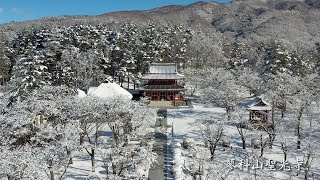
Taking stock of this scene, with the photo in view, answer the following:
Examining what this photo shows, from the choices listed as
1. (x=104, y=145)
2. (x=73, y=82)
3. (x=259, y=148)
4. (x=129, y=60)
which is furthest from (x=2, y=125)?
(x=129, y=60)

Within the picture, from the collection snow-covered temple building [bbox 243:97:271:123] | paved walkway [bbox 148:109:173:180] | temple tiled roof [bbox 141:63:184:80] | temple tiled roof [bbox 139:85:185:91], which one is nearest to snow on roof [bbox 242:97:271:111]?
snow-covered temple building [bbox 243:97:271:123]

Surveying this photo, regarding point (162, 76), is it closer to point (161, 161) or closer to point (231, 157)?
point (231, 157)

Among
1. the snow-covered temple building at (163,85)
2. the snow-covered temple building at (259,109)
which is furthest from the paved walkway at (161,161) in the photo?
the snow-covered temple building at (163,85)

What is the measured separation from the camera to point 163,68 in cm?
5550

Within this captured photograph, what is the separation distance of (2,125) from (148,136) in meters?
14.2

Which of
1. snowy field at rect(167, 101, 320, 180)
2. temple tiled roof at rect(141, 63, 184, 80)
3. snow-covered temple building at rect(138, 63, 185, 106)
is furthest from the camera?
temple tiled roof at rect(141, 63, 184, 80)

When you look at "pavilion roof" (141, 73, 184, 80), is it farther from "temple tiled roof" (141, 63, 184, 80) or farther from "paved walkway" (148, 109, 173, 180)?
"paved walkway" (148, 109, 173, 180)

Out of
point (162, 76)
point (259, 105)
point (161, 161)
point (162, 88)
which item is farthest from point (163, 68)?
point (161, 161)

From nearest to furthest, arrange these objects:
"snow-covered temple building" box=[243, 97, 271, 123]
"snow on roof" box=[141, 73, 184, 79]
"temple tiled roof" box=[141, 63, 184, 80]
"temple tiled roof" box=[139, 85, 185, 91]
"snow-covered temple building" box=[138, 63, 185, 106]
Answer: "snow-covered temple building" box=[243, 97, 271, 123], "temple tiled roof" box=[139, 85, 185, 91], "snow-covered temple building" box=[138, 63, 185, 106], "snow on roof" box=[141, 73, 184, 79], "temple tiled roof" box=[141, 63, 184, 80]

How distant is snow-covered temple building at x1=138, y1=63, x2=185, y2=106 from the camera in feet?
171

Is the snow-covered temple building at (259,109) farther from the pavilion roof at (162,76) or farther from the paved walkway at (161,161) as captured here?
the pavilion roof at (162,76)

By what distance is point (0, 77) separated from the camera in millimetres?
56438

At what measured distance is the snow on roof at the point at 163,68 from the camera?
55.3m

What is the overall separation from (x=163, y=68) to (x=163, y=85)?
3.21 meters
